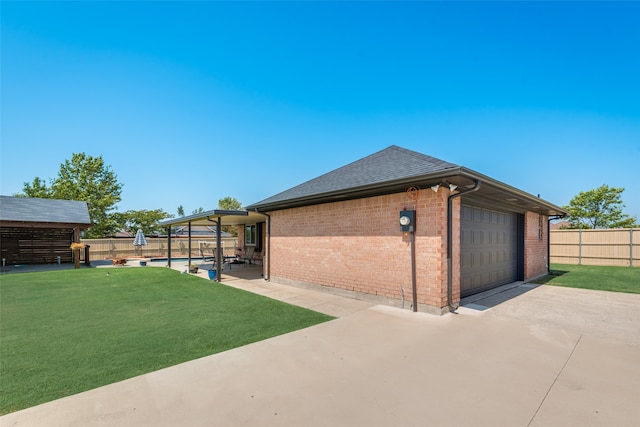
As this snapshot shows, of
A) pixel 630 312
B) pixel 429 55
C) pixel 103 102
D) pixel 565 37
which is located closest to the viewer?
pixel 630 312

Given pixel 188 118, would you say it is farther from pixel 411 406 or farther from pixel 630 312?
pixel 630 312

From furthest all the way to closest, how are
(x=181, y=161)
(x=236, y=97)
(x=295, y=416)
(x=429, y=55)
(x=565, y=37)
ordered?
(x=181, y=161)
(x=236, y=97)
(x=429, y=55)
(x=565, y=37)
(x=295, y=416)

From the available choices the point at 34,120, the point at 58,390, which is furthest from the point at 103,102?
the point at 58,390

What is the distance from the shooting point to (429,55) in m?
10.6

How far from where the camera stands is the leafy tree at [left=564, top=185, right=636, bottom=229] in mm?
24234

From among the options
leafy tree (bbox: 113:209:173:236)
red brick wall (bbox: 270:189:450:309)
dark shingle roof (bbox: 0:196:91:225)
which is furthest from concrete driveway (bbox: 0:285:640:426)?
leafy tree (bbox: 113:209:173:236)

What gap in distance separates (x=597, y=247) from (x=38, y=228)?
32.3 metres

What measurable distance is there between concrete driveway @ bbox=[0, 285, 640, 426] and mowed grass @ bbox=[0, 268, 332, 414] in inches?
17.0

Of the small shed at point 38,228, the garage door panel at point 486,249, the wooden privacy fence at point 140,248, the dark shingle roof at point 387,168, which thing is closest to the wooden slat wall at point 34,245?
the small shed at point 38,228

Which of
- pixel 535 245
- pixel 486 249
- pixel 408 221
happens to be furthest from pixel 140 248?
pixel 535 245

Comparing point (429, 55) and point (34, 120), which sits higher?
point (429, 55)

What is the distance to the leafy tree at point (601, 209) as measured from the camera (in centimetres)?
2423

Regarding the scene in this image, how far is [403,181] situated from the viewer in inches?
225

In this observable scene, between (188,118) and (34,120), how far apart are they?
550cm
